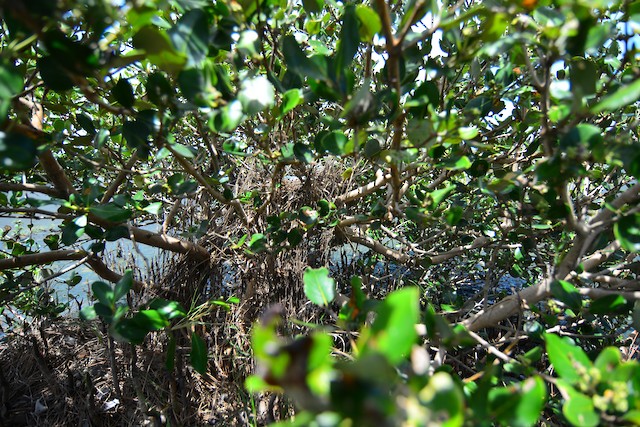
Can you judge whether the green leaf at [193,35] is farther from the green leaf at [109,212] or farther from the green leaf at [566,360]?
the green leaf at [566,360]

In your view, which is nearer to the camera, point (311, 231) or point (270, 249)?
point (270, 249)

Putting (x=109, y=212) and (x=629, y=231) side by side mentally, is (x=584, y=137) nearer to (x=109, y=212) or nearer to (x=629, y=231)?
(x=629, y=231)

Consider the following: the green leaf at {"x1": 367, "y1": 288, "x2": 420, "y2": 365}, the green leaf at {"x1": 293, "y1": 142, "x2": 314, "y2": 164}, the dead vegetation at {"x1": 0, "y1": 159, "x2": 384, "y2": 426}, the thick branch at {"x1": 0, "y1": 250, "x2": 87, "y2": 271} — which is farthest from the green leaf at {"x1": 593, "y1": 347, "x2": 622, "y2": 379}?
the thick branch at {"x1": 0, "y1": 250, "x2": 87, "y2": 271}

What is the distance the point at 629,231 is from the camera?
2.13ft

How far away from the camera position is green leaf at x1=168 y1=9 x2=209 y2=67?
61cm

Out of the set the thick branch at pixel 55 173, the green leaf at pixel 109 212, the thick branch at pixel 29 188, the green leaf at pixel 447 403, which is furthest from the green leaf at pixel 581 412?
the thick branch at pixel 29 188

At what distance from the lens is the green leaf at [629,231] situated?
64cm

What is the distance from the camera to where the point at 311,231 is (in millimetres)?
1699

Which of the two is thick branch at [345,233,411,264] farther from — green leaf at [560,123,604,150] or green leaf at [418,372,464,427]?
Result: green leaf at [418,372,464,427]

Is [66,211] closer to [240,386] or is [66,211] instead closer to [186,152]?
[186,152]

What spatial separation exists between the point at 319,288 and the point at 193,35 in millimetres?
520

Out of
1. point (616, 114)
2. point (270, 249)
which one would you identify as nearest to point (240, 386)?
point (270, 249)

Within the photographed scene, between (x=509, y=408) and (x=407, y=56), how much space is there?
68 cm

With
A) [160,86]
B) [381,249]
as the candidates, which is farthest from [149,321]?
[381,249]
